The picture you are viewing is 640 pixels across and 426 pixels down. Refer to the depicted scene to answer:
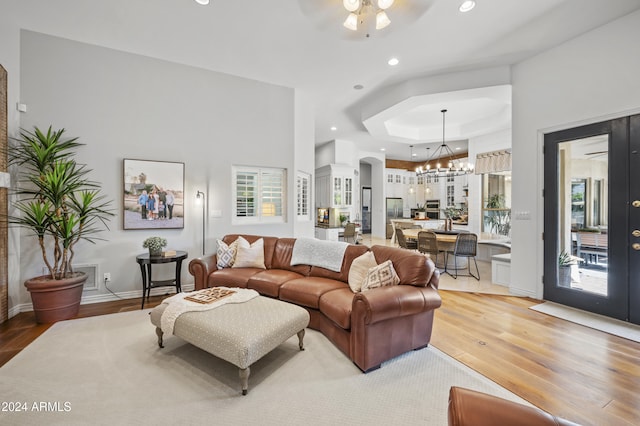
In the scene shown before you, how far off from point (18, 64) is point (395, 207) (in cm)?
1034

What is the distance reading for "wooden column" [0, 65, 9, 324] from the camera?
3.10 metres

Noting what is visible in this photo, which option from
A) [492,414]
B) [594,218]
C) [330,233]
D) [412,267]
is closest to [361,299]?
[412,267]

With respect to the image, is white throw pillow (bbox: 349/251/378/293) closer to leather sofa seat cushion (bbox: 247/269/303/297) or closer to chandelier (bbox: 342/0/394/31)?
leather sofa seat cushion (bbox: 247/269/303/297)

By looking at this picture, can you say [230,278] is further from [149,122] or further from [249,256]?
[149,122]

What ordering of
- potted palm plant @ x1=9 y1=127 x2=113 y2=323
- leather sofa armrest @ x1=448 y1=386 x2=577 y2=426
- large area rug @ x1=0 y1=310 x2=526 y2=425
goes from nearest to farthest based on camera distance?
leather sofa armrest @ x1=448 y1=386 x2=577 y2=426, large area rug @ x1=0 y1=310 x2=526 y2=425, potted palm plant @ x1=9 y1=127 x2=113 y2=323

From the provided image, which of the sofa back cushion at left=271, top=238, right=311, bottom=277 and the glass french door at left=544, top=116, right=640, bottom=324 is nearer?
the glass french door at left=544, top=116, right=640, bottom=324

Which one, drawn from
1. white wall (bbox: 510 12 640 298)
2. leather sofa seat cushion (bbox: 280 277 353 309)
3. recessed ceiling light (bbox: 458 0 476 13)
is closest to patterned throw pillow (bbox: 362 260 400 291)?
leather sofa seat cushion (bbox: 280 277 353 309)

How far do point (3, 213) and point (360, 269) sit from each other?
407cm

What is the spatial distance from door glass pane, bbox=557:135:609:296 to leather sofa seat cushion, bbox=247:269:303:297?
11.6ft

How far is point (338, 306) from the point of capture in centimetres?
247

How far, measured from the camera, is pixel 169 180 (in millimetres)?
4125

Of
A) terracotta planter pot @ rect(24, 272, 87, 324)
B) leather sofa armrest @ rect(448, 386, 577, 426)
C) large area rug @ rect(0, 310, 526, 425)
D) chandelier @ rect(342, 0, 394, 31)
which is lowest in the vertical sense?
large area rug @ rect(0, 310, 526, 425)

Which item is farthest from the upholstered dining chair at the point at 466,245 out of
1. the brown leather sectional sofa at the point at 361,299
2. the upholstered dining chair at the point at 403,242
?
the brown leather sectional sofa at the point at 361,299

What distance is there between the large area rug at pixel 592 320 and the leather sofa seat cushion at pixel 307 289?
2654 mm
